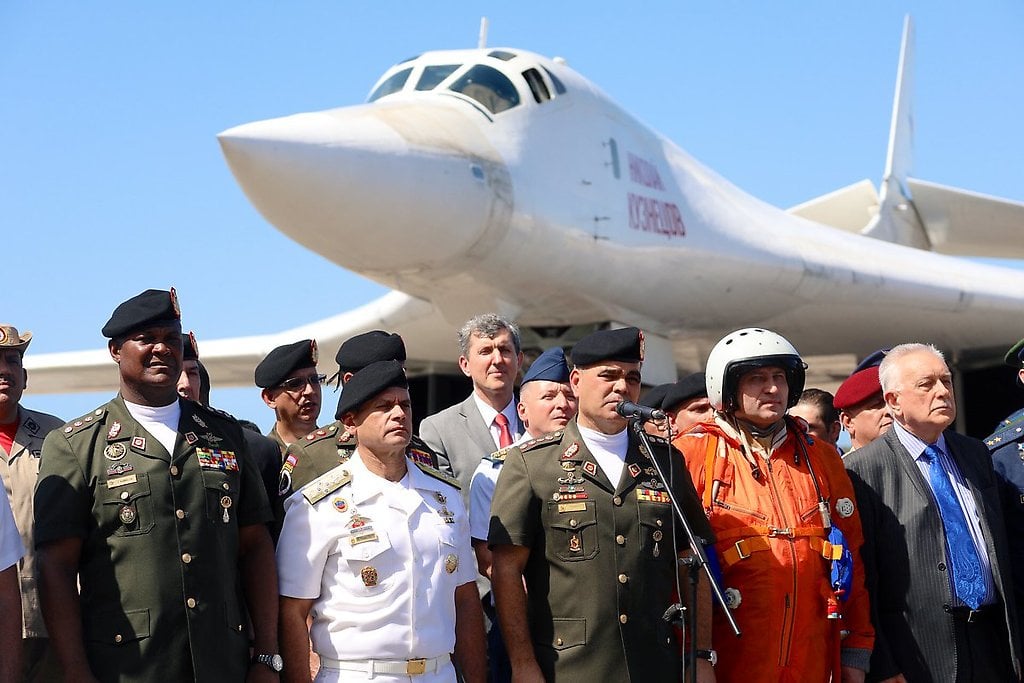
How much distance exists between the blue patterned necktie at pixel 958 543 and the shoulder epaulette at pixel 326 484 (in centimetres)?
243

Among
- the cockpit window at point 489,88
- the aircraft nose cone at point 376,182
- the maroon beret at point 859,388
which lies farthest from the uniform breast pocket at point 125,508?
the cockpit window at point 489,88

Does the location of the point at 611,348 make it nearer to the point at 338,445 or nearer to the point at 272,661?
the point at 338,445

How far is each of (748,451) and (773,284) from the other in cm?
879

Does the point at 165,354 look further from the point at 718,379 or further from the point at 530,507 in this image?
the point at 718,379

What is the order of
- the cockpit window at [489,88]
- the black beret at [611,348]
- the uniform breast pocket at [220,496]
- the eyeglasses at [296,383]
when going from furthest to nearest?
1. the cockpit window at [489,88]
2. the eyeglasses at [296,383]
3. the black beret at [611,348]
4. the uniform breast pocket at [220,496]

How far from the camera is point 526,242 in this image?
32.8 ft

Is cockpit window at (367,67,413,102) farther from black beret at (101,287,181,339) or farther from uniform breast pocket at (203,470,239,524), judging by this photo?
uniform breast pocket at (203,470,239,524)

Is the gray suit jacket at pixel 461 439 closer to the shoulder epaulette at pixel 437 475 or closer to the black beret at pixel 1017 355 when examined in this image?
the shoulder epaulette at pixel 437 475

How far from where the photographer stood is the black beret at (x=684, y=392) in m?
6.32

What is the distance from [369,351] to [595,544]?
3.93 feet

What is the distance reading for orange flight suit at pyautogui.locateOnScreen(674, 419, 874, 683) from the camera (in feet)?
14.1

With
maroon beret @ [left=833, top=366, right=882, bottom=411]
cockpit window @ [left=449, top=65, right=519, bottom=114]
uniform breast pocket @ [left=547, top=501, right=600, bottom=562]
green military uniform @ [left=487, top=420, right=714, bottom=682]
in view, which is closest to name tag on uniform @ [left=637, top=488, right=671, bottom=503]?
green military uniform @ [left=487, top=420, right=714, bottom=682]

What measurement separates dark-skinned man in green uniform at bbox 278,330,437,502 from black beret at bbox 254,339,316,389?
0.54 metres

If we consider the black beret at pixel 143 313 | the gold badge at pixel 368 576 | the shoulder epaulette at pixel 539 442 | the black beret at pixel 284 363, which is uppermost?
the black beret at pixel 143 313
